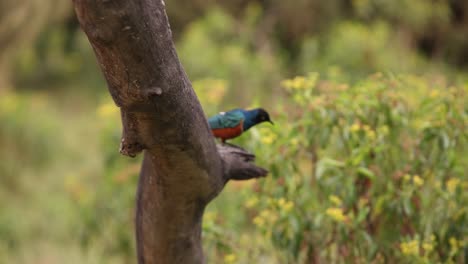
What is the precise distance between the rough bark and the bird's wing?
8cm

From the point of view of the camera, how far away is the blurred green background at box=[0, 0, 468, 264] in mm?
2285

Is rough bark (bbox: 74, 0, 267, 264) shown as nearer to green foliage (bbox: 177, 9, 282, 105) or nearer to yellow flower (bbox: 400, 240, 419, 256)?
yellow flower (bbox: 400, 240, 419, 256)

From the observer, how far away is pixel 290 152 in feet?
7.72

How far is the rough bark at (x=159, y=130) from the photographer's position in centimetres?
131

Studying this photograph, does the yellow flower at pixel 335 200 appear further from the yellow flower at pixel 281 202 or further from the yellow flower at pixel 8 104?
the yellow flower at pixel 8 104

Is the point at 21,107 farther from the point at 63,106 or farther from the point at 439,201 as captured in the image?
the point at 439,201

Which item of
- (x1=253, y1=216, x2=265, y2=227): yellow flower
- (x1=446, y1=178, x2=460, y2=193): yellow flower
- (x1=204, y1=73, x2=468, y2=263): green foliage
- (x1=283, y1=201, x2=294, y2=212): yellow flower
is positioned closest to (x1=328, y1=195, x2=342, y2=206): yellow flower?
(x1=204, y1=73, x2=468, y2=263): green foliage

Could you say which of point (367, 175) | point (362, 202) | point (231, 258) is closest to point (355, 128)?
point (367, 175)

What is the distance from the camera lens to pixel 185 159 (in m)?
1.70

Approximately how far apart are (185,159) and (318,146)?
883 millimetres

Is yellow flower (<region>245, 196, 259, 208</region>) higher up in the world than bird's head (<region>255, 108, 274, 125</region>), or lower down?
lower down

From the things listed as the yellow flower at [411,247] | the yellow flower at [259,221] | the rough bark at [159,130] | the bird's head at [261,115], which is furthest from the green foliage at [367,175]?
the rough bark at [159,130]

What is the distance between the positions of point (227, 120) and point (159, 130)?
1.27ft

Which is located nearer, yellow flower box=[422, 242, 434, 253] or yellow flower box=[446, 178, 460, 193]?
yellow flower box=[422, 242, 434, 253]
